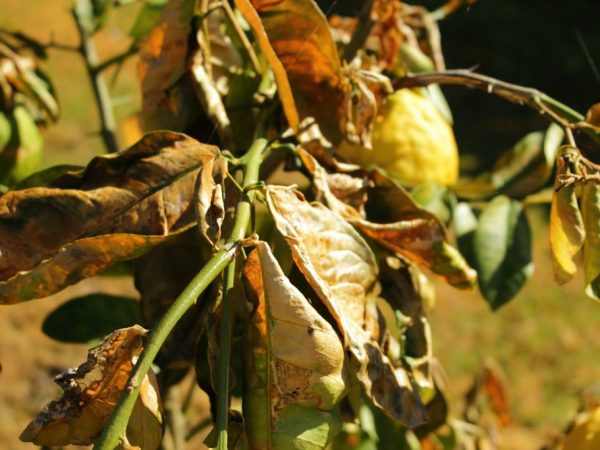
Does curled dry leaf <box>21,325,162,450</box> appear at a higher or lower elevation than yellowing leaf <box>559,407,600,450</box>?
higher

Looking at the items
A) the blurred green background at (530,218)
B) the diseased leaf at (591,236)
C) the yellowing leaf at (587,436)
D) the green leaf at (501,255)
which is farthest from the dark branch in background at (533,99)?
the blurred green background at (530,218)

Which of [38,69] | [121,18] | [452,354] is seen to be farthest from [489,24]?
[38,69]

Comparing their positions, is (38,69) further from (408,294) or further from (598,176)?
(598,176)

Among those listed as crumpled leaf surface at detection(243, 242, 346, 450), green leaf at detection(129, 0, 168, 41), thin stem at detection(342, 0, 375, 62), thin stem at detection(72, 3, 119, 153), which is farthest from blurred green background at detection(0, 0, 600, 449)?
crumpled leaf surface at detection(243, 242, 346, 450)

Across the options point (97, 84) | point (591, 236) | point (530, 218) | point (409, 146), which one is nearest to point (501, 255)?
point (409, 146)

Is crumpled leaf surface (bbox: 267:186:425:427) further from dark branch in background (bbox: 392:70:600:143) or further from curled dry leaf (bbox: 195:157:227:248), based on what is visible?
dark branch in background (bbox: 392:70:600:143)

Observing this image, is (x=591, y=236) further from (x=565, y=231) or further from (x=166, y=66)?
(x=166, y=66)
